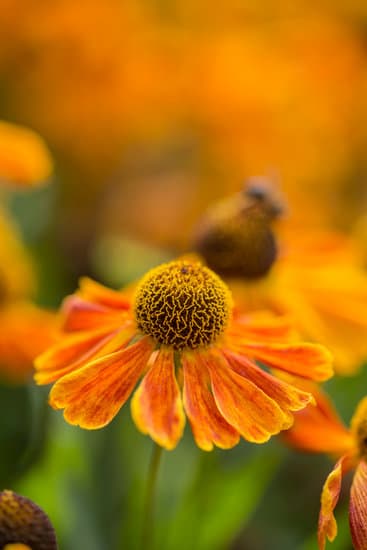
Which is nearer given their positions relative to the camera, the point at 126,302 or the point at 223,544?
the point at 126,302

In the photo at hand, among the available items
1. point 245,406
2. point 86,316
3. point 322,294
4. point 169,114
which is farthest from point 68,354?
point 169,114

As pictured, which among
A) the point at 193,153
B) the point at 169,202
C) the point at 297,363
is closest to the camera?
the point at 297,363

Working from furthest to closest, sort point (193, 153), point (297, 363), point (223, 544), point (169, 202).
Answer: point (193, 153), point (169, 202), point (223, 544), point (297, 363)

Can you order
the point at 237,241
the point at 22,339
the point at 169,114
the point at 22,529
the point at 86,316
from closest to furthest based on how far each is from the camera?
the point at 22,529, the point at 86,316, the point at 237,241, the point at 22,339, the point at 169,114

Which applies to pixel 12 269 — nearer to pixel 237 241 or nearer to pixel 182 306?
pixel 237 241

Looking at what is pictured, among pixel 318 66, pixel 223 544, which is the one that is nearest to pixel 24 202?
pixel 223 544

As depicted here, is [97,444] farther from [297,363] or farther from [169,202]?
[169,202]

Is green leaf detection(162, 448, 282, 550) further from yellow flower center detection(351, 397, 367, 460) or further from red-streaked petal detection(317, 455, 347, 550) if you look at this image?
red-streaked petal detection(317, 455, 347, 550)

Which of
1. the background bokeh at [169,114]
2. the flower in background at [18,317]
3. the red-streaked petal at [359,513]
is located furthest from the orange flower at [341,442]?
the background bokeh at [169,114]
